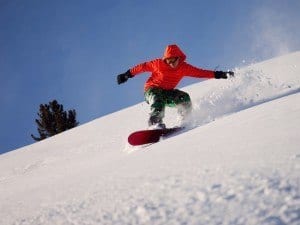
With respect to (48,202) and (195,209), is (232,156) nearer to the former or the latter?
(195,209)

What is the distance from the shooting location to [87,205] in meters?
2.49

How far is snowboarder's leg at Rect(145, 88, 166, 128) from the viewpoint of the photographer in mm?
6672

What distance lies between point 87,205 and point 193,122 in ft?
14.6

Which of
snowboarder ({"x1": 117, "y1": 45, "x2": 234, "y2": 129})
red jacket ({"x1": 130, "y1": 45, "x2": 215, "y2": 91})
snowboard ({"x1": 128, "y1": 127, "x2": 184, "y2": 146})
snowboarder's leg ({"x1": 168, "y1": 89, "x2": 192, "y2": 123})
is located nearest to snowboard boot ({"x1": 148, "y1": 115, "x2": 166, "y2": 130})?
snowboard ({"x1": 128, "y1": 127, "x2": 184, "y2": 146})

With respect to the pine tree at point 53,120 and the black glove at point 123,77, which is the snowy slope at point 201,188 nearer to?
the black glove at point 123,77

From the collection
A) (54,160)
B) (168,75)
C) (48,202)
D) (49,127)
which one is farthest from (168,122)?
(49,127)

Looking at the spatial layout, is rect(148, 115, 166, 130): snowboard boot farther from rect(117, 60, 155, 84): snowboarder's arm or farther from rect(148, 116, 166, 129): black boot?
rect(117, 60, 155, 84): snowboarder's arm

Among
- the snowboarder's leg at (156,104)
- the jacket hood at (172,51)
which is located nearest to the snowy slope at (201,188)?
the snowboarder's leg at (156,104)

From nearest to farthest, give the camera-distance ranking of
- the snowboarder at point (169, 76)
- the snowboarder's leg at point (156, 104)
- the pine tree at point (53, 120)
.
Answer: the snowboarder's leg at point (156, 104)
the snowboarder at point (169, 76)
the pine tree at point (53, 120)

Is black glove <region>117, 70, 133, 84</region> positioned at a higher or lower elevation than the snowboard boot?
higher

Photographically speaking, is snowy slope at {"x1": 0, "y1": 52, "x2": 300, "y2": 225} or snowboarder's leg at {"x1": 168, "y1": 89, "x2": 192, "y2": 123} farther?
snowboarder's leg at {"x1": 168, "y1": 89, "x2": 192, "y2": 123}

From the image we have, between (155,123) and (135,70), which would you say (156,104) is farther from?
(135,70)

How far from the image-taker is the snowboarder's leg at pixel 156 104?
21.9 ft

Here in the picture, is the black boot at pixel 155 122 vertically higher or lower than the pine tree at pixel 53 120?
lower
